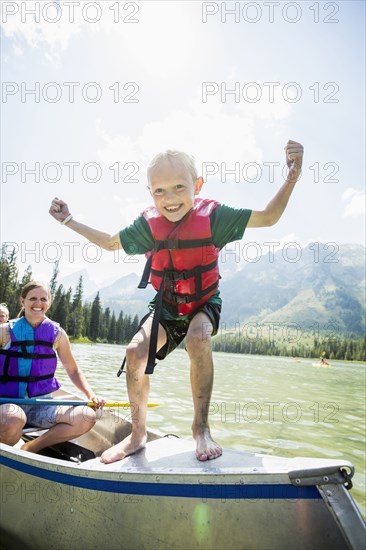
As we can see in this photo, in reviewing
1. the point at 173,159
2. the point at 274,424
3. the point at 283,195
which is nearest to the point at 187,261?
the point at 173,159

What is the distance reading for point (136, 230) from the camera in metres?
3.66

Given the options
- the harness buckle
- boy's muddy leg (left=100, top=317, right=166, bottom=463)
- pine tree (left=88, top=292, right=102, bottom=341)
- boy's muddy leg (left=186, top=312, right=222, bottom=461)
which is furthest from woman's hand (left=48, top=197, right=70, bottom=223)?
pine tree (left=88, top=292, right=102, bottom=341)

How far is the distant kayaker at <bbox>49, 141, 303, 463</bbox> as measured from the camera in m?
3.06

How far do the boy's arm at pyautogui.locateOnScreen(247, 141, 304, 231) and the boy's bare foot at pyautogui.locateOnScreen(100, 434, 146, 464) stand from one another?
2.03 m

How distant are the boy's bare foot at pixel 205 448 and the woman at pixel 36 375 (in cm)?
158

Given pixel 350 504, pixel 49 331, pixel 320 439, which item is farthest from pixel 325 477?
pixel 320 439

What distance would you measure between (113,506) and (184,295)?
1.65 metres

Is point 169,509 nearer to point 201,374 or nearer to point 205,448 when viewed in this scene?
point 205,448

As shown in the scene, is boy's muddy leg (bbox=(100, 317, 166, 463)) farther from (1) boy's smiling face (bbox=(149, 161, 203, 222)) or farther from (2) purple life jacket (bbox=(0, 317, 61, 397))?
(2) purple life jacket (bbox=(0, 317, 61, 397))

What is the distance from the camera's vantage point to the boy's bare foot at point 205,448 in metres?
2.73

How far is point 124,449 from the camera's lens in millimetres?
3164

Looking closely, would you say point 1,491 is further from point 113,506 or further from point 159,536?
point 159,536

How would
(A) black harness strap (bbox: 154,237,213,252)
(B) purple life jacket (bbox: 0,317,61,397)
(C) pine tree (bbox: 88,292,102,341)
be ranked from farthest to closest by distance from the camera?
(C) pine tree (bbox: 88,292,102,341)
(B) purple life jacket (bbox: 0,317,61,397)
(A) black harness strap (bbox: 154,237,213,252)

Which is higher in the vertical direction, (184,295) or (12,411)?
(184,295)
